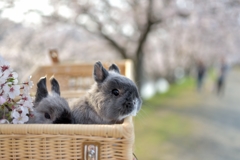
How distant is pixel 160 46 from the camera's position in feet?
13.0

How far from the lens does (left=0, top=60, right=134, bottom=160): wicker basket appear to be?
606 mm

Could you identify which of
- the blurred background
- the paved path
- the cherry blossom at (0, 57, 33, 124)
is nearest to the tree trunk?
the blurred background

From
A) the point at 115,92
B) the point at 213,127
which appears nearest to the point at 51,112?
the point at 115,92

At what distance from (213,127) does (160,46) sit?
A: 1.55m

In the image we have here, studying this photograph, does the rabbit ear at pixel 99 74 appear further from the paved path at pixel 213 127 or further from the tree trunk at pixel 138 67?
the tree trunk at pixel 138 67

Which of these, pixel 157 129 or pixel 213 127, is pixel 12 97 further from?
pixel 213 127

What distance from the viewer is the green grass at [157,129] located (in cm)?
244

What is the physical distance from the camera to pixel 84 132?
61 centimetres

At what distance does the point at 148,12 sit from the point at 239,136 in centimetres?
147

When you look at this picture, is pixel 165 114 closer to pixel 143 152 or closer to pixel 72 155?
pixel 143 152

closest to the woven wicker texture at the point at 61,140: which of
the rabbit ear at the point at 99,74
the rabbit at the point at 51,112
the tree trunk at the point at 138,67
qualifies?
the rabbit at the point at 51,112

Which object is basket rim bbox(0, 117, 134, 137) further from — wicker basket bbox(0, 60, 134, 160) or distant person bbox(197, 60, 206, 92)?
distant person bbox(197, 60, 206, 92)

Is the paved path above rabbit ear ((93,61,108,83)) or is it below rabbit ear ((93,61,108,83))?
below

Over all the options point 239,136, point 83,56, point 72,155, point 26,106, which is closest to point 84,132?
point 72,155
